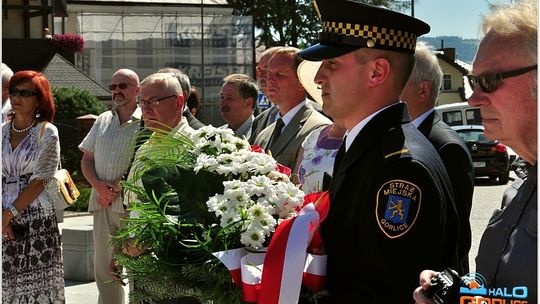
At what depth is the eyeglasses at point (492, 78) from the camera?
240 centimetres

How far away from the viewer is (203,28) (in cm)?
5241

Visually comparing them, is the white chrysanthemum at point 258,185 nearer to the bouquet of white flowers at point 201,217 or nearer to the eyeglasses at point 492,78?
the bouquet of white flowers at point 201,217

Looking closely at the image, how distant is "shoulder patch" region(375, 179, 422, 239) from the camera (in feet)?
8.91

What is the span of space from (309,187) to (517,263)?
218 cm

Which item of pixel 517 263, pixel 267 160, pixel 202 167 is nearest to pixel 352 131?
pixel 267 160

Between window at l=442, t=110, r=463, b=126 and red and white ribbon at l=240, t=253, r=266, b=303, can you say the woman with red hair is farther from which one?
window at l=442, t=110, r=463, b=126

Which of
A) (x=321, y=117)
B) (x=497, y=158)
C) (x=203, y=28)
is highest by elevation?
(x=203, y=28)

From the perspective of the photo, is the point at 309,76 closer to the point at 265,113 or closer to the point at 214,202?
the point at 265,113

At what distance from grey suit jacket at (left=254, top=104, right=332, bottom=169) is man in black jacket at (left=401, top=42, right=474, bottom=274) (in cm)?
88

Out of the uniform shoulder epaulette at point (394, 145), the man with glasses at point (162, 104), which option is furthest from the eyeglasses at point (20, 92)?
the uniform shoulder epaulette at point (394, 145)

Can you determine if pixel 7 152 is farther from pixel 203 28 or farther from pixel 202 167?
pixel 203 28

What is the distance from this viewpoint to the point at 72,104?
103 ft

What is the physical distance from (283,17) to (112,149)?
2288 inches

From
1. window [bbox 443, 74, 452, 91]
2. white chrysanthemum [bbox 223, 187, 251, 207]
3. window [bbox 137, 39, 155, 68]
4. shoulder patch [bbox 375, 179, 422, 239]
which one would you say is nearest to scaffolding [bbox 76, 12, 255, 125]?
window [bbox 137, 39, 155, 68]
